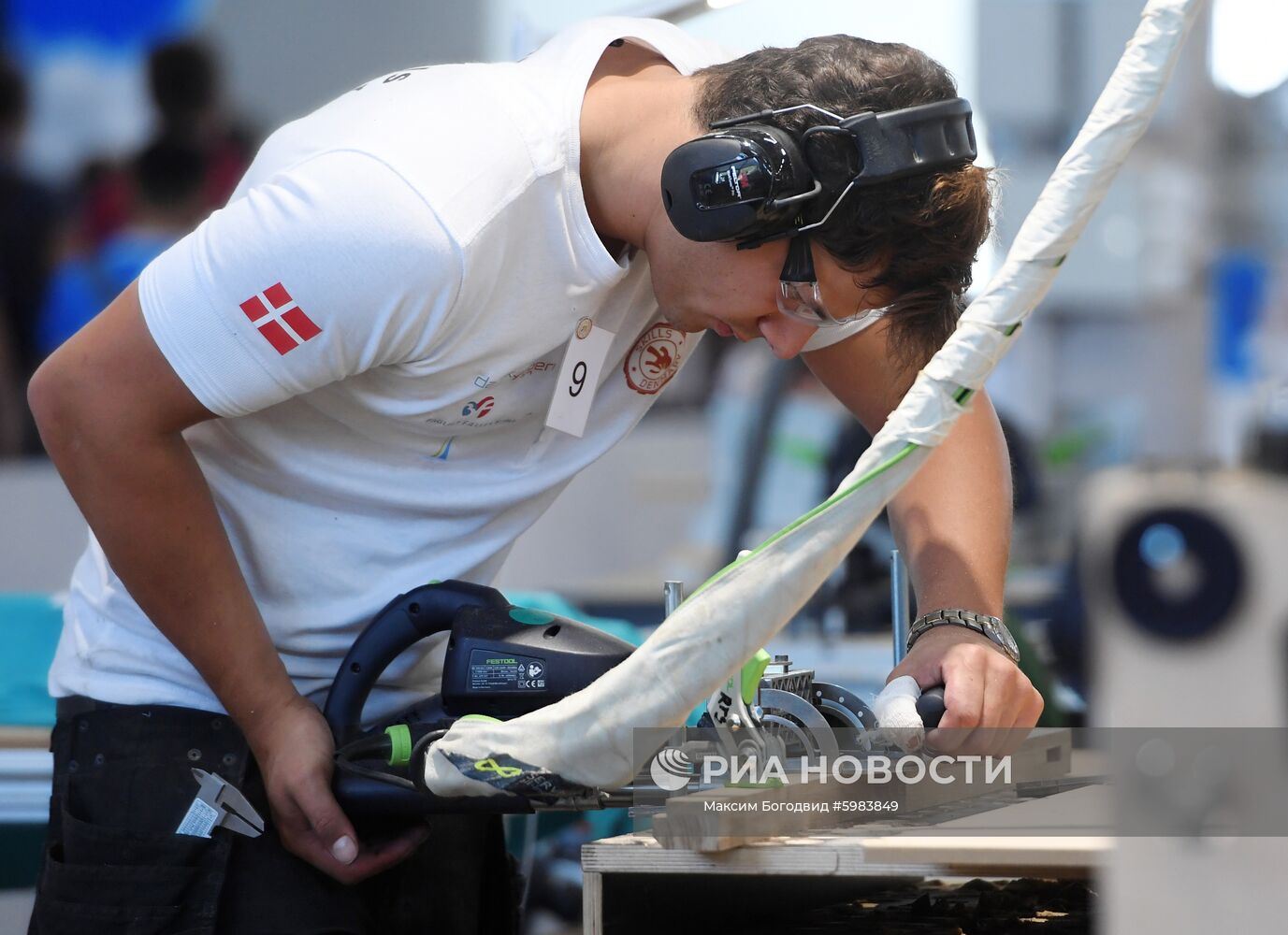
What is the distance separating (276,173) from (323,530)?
353mm


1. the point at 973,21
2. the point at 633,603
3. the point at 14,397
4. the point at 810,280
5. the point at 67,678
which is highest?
the point at 973,21

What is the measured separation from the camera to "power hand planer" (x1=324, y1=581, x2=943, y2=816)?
1.13 meters

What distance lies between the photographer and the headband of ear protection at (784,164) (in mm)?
1092

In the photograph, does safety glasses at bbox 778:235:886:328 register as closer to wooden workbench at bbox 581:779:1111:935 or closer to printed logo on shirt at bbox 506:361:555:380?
printed logo on shirt at bbox 506:361:555:380

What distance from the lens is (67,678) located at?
4.35 ft

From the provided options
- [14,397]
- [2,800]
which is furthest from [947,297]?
[14,397]

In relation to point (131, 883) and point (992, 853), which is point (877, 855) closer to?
point (992, 853)

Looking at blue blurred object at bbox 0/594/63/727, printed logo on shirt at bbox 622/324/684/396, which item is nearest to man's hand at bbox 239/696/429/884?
printed logo on shirt at bbox 622/324/684/396

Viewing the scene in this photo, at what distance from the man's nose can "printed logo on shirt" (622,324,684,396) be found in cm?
17

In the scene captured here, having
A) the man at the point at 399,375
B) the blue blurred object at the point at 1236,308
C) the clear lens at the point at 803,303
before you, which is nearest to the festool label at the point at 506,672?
the man at the point at 399,375

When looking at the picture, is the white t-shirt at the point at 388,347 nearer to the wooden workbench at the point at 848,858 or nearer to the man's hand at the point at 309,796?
the man's hand at the point at 309,796

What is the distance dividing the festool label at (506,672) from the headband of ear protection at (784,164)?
389 millimetres

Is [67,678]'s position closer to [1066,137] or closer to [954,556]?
[954,556]

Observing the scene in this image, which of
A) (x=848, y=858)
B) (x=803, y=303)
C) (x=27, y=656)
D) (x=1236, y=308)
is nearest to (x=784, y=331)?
(x=803, y=303)
